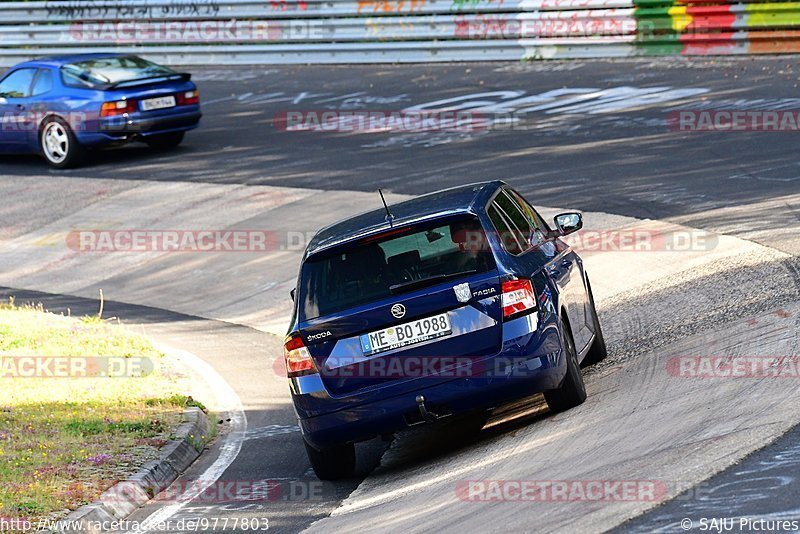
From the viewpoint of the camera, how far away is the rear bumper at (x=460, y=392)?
7.62 meters

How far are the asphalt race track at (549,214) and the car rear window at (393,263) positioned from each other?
1.13 metres

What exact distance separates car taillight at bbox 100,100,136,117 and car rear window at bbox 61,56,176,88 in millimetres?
382

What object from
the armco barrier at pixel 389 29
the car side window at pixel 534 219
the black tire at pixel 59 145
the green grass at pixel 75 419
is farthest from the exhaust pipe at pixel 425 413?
the armco barrier at pixel 389 29

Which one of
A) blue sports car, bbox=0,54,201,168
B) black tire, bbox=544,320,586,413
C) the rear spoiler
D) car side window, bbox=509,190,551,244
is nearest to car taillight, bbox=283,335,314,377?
black tire, bbox=544,320,586,413

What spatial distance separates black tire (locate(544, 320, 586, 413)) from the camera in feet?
26.5

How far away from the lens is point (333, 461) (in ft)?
26.8

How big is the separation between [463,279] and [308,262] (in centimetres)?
104

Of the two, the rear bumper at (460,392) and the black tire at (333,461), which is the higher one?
the rear bumper at (460,392)

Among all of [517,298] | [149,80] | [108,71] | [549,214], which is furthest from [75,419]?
[108,71]

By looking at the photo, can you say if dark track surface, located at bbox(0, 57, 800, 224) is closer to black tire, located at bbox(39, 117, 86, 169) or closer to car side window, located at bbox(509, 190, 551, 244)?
black tire, located at bbox(39, 117, 86, 169)

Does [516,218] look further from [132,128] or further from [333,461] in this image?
[132,128]

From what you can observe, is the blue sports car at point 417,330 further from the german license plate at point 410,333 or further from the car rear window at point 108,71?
the car rear window at point 108,71

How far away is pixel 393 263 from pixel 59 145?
50.1 ft

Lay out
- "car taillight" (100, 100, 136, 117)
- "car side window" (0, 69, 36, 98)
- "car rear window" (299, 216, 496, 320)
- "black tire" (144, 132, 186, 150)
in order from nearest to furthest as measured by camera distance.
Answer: "car rear window" (299, 216, 496, 320) → "car taillight" (100, 100, 136, 117) → "black tire" (144, 132, 186, 150) → "car side window" (0, 69, 36, 98)
